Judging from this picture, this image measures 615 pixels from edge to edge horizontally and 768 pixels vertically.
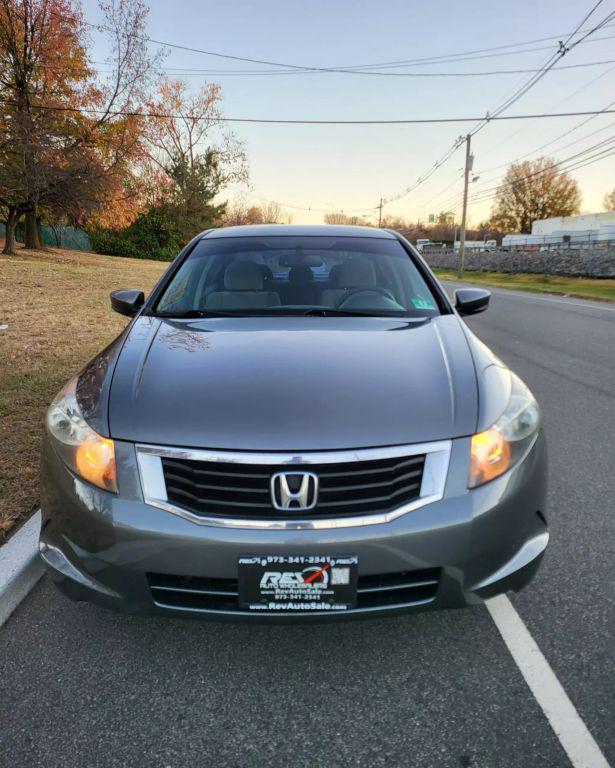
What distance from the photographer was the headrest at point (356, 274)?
3.34 m

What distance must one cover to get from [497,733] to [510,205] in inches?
3247

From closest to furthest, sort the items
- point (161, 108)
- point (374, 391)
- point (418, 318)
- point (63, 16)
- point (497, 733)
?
1. point (497, 733)
2. point (374, 391)
3. point (418, 318)
4. point (63, 16)
5. point (161, 108)

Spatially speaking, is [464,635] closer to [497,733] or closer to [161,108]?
[497,733]

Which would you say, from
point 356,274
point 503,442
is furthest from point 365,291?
point 503,442

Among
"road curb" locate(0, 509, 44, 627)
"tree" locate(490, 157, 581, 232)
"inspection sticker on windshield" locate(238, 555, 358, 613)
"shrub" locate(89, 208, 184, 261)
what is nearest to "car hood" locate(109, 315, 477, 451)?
"inspection sticker on windshield" locate(238, 555, 358, 613)

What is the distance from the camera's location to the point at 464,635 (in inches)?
84.9

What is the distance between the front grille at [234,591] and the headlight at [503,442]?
0.35 m

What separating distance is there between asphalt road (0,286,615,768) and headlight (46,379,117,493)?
0.70 m

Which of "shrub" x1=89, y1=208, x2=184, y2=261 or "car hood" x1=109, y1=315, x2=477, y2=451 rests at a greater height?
"car hood" x1=109, y1=315, x2=477, y2=451

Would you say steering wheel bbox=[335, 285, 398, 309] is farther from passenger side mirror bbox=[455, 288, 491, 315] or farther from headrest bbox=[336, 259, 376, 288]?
passenger side mirror bbox=[455, 288, 491, 315]

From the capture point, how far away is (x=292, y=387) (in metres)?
2.02

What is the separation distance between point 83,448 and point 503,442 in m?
1.41

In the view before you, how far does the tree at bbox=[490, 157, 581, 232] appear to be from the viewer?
72.9 m

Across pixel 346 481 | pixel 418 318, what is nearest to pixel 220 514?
pixel 346 481
